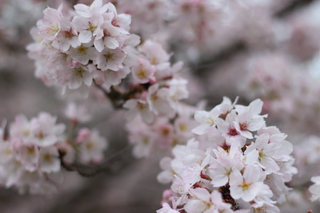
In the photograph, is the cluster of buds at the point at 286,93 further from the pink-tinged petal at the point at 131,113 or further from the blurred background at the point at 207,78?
the pink-tinged petal at the point at 131,113

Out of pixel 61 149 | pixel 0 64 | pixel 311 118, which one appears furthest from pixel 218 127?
pixel 0 64

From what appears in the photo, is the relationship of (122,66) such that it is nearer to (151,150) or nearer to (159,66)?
(159,66)

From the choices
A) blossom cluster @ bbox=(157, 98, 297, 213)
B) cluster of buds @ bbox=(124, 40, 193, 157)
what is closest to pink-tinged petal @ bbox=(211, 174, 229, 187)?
blossom cluster @ bbox=(157, 98, 297, 213)

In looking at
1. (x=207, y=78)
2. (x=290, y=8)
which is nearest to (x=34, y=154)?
(x=207, y=78)

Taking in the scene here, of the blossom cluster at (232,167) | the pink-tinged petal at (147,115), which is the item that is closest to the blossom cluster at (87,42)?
the pink-tinged petal at (147,115)

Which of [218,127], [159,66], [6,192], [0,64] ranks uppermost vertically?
[0,64]

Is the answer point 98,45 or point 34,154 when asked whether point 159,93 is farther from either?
point 34,154

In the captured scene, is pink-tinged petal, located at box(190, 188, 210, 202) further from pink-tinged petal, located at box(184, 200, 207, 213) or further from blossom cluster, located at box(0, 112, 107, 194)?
blossom cluster, located at box(0, 112, 107, 194)

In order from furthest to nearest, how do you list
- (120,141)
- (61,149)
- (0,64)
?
(120,141)
(0,64)
(61,149)
